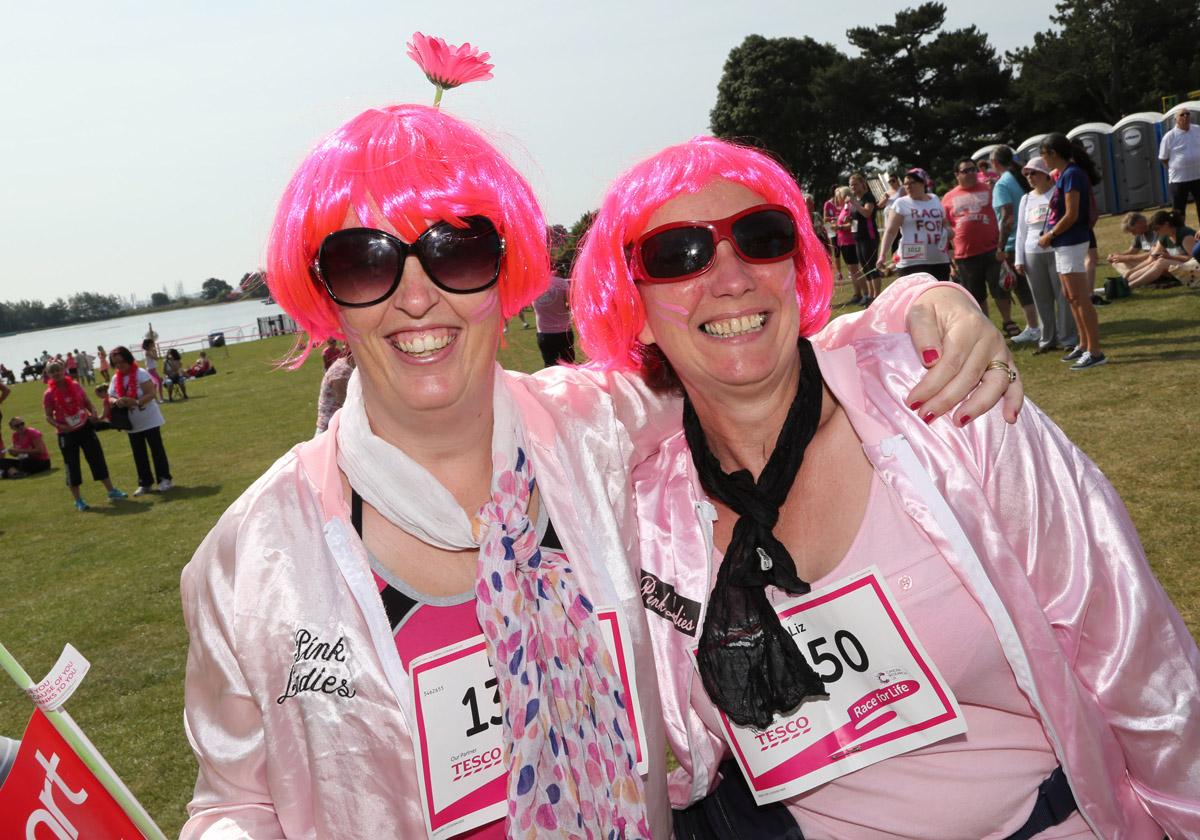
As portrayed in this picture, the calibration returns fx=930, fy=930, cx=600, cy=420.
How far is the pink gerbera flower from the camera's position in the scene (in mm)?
2000

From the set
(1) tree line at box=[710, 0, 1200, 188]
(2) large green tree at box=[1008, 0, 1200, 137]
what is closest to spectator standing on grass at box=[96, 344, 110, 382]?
(1) tree line at box=[710, 0, 1200, 188]

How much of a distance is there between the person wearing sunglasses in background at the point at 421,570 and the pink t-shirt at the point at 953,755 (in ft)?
1.20

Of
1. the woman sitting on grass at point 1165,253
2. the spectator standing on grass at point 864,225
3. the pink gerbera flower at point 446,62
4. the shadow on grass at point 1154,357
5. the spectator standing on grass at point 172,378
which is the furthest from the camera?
the spectator standing on grass at point 172,378

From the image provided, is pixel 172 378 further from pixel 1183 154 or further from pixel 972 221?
pixel 1183 154

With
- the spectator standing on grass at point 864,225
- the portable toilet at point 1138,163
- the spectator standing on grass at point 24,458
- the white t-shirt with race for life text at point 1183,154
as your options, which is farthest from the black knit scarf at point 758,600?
the portable toilet at point 1138,163

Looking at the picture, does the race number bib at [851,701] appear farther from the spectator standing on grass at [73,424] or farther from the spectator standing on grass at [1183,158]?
the spectator standing on grass at [1183,158]

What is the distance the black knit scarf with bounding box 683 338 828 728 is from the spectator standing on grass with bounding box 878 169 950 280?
858cm

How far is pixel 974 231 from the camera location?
9867 millimetres

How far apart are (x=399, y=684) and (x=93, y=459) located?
1230cm

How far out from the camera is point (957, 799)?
5.85 feet

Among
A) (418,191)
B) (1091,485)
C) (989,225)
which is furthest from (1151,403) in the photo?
(418,191)

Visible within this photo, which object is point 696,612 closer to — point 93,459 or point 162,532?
point 162,532

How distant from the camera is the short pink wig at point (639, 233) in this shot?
2.12 meters

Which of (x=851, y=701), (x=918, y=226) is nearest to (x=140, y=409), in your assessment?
(x=918, y=226)
